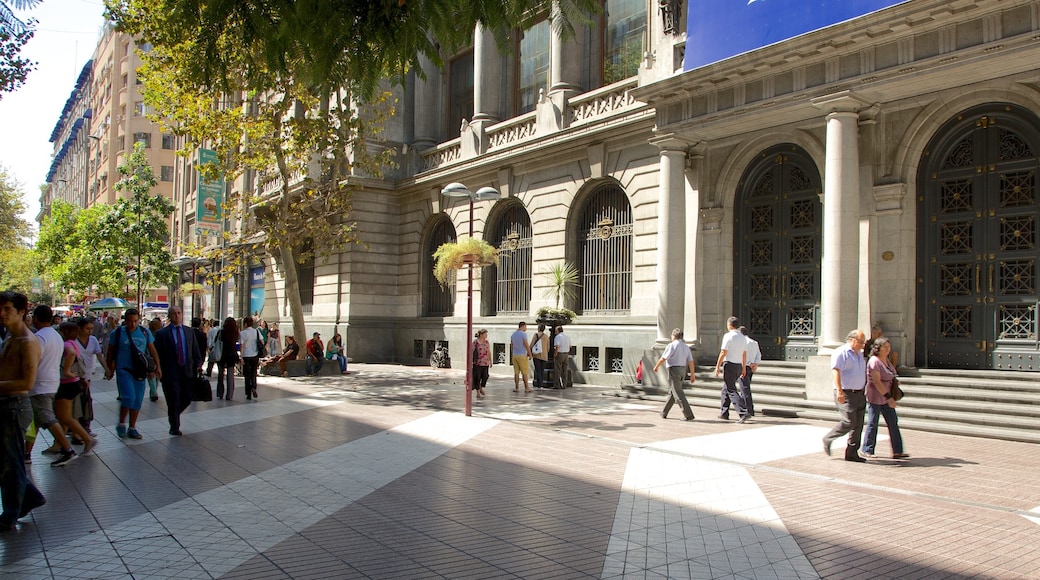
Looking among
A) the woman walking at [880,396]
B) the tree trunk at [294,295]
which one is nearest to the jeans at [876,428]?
the woman walking at [880,396]

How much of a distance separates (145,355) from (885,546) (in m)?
10.1

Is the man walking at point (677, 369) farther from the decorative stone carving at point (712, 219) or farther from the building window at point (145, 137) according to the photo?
the building window at point (145, 137)

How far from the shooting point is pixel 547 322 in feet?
67.4

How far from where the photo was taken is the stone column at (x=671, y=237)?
59.7 feet

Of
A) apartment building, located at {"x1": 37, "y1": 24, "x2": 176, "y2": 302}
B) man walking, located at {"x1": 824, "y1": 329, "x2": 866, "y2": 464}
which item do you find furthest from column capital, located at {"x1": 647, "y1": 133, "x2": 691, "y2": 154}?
apartment building, located at {"x1": 37, "y1": 24, "x2": 176, "y2": 302}

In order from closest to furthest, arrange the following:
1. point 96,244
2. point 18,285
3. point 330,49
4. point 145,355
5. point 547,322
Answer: point 330,49 < point 145,355 < point 547,322 < point 96,244 < point 18,285

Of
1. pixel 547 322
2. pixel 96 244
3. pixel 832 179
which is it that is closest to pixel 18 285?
pixel 96 244

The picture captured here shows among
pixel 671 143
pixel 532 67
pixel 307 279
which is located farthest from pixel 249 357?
pixel 307 279

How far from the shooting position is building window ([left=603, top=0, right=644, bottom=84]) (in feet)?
72.8

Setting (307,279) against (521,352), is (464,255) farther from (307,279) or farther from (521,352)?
(307,279)

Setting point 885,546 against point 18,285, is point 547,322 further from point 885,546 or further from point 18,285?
point 18,285

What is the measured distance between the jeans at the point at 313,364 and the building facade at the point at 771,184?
5.24 metres

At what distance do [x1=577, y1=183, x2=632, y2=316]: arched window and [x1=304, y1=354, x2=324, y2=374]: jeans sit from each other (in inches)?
341

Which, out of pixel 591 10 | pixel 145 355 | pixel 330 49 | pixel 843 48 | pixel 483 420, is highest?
pixel 843 48
